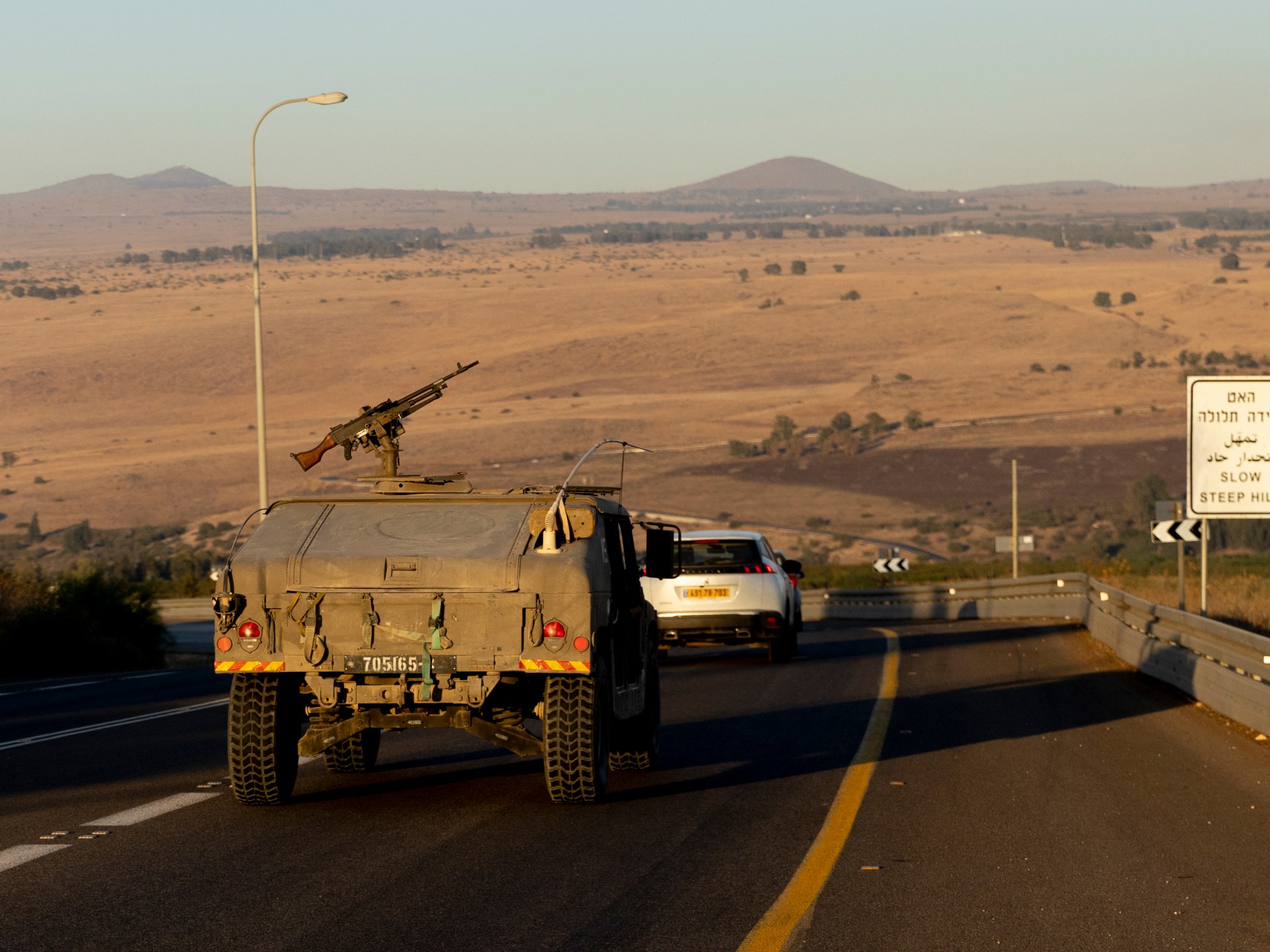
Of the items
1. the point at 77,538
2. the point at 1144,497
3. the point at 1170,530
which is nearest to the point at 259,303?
the point at 1170,530

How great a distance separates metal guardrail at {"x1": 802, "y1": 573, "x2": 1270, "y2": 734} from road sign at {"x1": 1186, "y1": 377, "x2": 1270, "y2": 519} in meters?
1.55

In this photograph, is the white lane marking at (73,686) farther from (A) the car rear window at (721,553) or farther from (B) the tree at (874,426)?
(B) the tree at (874,426)

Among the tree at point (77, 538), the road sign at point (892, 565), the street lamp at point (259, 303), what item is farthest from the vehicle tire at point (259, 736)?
the tree at point (77, 538)

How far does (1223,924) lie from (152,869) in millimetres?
4861

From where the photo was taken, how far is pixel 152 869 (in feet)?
27.9

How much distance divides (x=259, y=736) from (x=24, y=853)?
1.62 meters

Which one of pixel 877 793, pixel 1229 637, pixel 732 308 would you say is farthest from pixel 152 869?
pixel 732 308

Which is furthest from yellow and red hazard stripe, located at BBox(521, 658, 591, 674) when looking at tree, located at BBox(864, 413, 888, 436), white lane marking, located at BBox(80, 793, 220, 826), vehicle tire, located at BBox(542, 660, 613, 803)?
tree, located at BBox(864, 413, 888, 436)

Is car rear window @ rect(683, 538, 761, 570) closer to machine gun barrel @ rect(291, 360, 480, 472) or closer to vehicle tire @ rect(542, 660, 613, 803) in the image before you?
machine gun barrel @ rect(291, 360, 480, 472)

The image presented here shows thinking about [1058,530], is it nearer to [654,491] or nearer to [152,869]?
[654,491]

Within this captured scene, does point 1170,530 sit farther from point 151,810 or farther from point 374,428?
point 151,810

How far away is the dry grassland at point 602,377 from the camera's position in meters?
108

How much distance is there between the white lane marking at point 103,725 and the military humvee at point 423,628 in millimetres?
3934

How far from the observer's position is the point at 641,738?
38.9 ft
